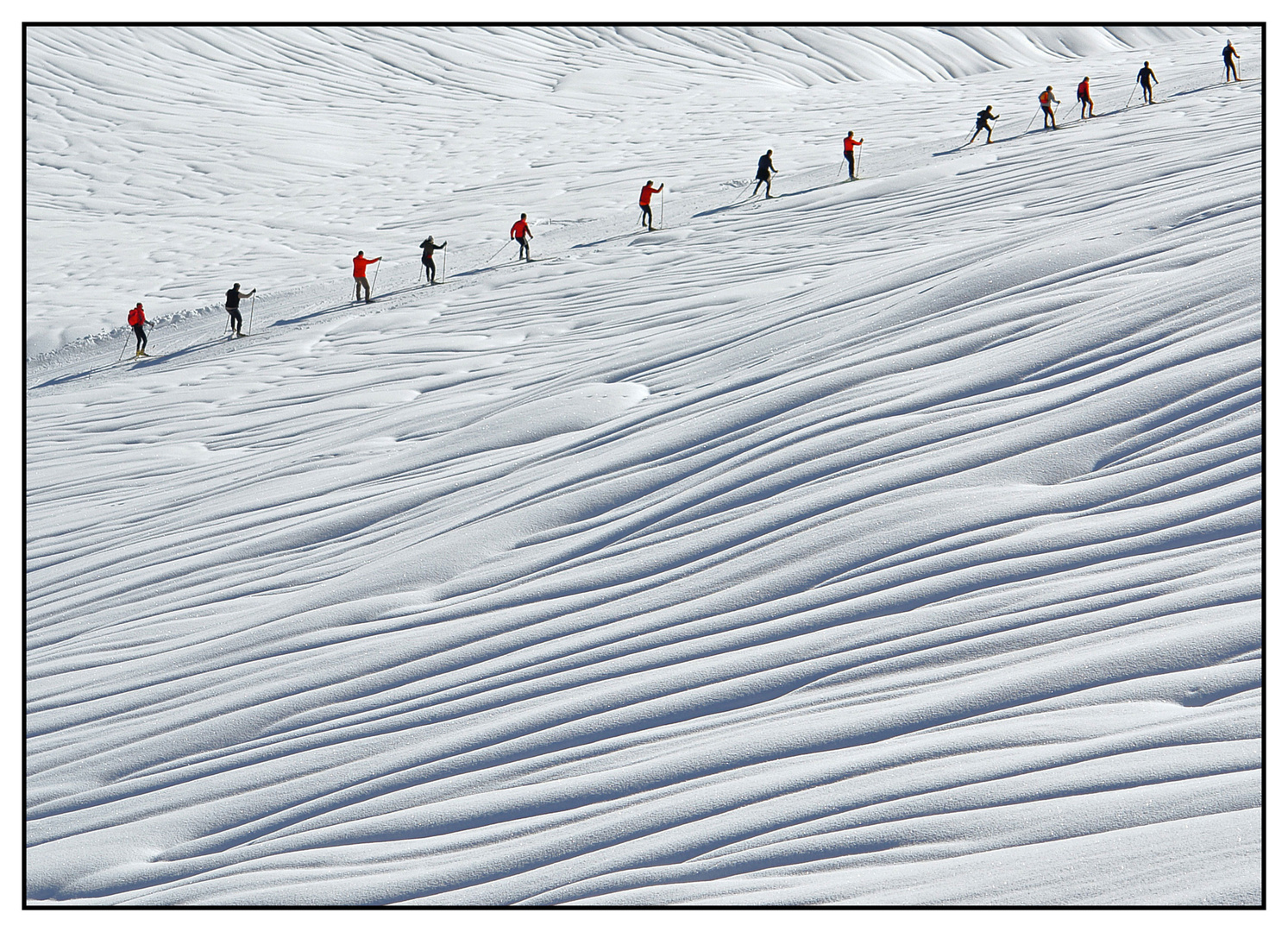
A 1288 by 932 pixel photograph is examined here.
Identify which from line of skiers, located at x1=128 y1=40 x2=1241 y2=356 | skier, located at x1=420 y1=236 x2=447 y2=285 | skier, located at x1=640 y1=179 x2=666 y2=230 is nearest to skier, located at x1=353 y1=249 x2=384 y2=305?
line of skiers, located at x1=128 y1=40 x2=1241 y2=356

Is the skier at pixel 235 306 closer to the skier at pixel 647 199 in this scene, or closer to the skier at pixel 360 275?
the skier at pixel 360 275

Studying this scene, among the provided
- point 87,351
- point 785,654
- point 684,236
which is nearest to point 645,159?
point 684,236

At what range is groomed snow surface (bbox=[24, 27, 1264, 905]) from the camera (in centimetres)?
272

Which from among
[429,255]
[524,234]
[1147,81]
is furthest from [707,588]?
[1147,81]

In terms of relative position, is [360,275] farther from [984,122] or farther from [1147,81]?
[1147,81]

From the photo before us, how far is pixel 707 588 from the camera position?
3.91 metres

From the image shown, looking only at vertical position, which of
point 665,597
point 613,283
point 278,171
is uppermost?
point 278,171

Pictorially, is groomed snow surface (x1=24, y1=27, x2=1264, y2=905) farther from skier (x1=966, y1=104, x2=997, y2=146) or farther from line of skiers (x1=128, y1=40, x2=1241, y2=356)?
skier (x1=966, y1=104, x2=997, y2=146)

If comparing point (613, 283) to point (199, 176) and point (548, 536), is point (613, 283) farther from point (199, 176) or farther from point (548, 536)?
point (199, 176)

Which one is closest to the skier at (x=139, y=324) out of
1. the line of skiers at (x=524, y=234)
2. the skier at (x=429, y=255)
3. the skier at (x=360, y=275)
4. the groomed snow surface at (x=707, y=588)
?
the line of skiers at (x=524, y=234)

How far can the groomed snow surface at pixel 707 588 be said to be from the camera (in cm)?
272

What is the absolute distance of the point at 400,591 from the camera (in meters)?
4.54

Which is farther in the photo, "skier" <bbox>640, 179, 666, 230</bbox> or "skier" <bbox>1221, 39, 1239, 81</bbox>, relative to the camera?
"skier" <bbox>1221, 39, 1239, 81</bbox>

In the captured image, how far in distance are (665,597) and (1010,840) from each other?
1663 mm
